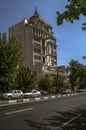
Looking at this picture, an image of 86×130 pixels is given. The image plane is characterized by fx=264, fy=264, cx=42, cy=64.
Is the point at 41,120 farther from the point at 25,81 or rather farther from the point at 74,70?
the point at 74,70

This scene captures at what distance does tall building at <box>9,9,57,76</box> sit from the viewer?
9975 centimetres

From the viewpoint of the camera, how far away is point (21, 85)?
54.2m

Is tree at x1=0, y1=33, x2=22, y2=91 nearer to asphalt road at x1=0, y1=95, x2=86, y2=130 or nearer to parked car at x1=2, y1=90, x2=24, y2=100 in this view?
parked car at x1=2, y1=90, x2=24, y2=100

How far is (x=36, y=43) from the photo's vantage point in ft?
347

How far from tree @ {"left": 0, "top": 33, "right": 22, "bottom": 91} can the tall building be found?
54.8 metres

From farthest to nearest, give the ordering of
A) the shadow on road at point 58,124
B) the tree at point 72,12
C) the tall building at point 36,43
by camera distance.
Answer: the tall building at point 36,43 < the shadow on road at point 58,124 < the tree at point 72,12

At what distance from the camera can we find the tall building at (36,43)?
99750mm

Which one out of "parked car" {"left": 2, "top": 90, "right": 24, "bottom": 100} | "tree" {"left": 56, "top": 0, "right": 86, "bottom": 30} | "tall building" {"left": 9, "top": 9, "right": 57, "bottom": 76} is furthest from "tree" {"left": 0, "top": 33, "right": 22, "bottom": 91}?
"tall building" {"left": 9, "top": 9, "right": 57, "bottom": 76}

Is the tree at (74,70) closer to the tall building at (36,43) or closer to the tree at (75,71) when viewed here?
the tree at (75,71)

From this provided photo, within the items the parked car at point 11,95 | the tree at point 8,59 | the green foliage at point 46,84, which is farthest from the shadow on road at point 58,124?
the green foliage at point 46,84

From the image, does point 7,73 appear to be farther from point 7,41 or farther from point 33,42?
point 33,42

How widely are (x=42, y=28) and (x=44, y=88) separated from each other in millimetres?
41338

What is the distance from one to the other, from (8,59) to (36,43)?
226ft

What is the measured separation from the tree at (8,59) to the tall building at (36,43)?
54.8 m
